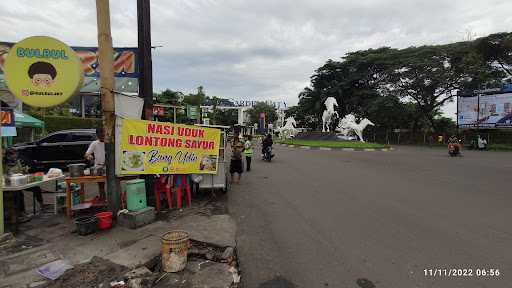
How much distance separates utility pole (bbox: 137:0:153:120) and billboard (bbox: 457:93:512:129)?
113 ft

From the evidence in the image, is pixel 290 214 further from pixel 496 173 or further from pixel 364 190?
pixel 496 173

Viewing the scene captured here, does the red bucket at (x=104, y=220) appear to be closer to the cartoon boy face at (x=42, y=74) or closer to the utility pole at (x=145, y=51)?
the utility pole at (x=145, y=51)

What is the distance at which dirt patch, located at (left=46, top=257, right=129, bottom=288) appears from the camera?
374 cm

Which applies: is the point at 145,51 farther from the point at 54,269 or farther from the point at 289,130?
the point at 289,130

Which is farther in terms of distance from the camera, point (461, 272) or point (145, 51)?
point (145, 51)

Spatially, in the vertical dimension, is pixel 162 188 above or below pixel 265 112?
below

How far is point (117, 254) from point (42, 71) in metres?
3.34

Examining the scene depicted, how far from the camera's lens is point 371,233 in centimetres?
533

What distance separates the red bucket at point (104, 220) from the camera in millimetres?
5359

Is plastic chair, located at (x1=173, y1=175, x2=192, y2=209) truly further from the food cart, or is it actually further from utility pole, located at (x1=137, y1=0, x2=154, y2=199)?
utility pole, located at (x1=137, y1=0, x2=154, y2=199)

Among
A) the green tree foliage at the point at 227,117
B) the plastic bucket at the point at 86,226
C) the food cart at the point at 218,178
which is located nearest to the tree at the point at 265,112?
the green tree foliage at the point at 227,117

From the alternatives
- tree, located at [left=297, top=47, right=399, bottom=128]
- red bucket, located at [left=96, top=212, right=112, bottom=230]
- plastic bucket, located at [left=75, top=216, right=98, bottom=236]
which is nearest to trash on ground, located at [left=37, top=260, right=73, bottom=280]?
plastic bucket, located at [left=75, top=216, right=98, bottom=236]

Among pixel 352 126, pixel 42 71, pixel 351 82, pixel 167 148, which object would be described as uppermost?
pixel 351 82

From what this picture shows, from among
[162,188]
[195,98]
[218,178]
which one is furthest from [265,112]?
[162,188]
